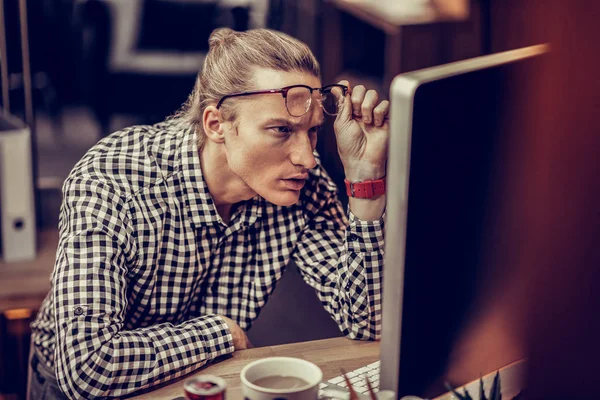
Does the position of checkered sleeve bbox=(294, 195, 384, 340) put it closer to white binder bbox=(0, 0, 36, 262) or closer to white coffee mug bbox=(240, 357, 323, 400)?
white coffee mug bbox=(240, 357, 323, 400)

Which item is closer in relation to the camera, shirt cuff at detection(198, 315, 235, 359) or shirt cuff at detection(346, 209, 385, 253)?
shirt cuff at detection(198, 315, 235, 359)

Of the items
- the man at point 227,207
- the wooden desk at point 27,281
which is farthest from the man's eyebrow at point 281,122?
the wooden desk at point 27,281

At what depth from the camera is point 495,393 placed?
87cm

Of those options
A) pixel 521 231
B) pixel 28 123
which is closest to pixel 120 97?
pixel 28 123

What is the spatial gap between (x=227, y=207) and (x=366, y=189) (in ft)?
0.98

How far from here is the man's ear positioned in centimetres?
141

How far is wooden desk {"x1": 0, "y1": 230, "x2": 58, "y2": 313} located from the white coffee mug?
52.6 inches

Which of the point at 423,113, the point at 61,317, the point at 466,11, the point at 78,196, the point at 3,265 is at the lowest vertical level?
the point at 3,265

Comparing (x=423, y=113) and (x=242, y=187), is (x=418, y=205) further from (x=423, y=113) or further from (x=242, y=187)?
(x=242, y=187)

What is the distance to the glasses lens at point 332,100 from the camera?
4.58ft

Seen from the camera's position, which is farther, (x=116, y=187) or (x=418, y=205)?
(x=116, y=187)

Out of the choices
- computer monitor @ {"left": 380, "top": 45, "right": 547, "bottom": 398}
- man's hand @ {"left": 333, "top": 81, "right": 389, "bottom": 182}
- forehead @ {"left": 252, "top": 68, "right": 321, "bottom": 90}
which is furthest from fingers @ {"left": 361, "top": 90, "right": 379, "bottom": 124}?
computer monitor @ {"left": 380, "top": 45, "right": 547, "bottom": 398}

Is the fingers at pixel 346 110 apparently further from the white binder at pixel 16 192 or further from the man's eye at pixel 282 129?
Result: the white binder at pixel 16 192

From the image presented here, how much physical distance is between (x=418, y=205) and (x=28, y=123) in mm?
1955
